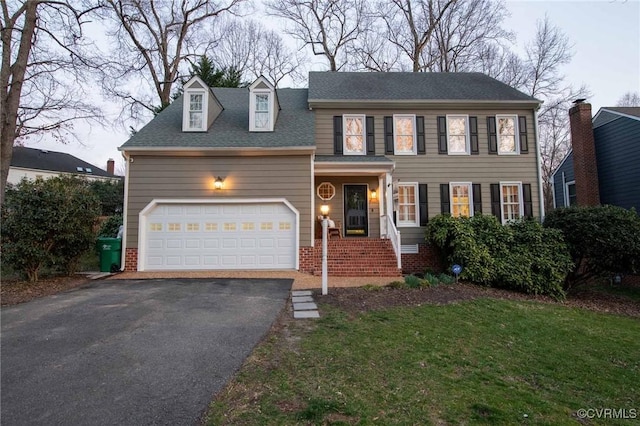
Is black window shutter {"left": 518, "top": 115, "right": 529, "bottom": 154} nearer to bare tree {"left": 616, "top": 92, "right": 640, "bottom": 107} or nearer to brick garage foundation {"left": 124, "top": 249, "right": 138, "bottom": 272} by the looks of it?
brick garage foundation {"left": 124, "top": 249, "right": 138, "bottom": 272}

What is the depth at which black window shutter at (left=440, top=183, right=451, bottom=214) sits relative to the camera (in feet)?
38.8

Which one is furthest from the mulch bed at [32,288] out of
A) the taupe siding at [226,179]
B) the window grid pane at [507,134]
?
the window grid pane at [507,134]

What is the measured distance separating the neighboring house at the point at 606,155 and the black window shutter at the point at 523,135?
3482mm

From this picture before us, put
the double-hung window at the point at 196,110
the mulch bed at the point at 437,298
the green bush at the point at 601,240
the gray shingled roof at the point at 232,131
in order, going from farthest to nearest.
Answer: the double-hung window at the point at 196,110 → the gray shingled roof at the point at 232,131 → the green bush at the point at 601,240 → the mulch bed at the point at 437,298

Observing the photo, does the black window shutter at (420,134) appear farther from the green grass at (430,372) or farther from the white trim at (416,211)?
the green grass at (430,372)

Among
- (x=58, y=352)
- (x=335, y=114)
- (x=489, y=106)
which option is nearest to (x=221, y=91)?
(x=335, y=114)

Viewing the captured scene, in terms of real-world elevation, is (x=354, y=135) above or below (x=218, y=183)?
above

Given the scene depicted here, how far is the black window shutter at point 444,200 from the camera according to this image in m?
11.8

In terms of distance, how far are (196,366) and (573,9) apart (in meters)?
12.8

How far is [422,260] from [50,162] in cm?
3368

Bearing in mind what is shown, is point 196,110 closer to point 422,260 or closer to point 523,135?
point 422,260

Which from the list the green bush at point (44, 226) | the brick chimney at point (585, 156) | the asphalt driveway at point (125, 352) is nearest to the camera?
the asphalt driveway at point (125, 352)

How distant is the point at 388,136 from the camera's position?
39.4 ft

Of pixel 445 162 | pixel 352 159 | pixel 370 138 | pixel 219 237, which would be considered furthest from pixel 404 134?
pixel 219 237
